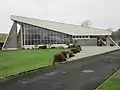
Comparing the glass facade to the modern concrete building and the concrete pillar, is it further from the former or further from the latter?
the concrete pillar

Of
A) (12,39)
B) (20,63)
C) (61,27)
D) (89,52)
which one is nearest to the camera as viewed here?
(20,63)

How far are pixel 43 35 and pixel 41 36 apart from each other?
68 cm

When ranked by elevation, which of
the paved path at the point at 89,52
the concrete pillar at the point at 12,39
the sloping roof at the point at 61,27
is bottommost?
the paved path at the point at 89,52

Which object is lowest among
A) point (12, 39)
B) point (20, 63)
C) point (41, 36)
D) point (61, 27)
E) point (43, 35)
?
point (20, 63)

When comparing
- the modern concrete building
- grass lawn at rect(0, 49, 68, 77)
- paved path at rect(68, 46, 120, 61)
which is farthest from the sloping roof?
grass lawn at rect(0, 49, 68, 77)

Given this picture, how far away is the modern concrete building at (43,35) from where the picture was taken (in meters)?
69.8

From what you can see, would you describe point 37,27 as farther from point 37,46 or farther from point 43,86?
point 43,86

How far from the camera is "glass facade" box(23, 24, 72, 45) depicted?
69.6 metres

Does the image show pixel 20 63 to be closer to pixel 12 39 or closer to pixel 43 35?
pixel 43 35

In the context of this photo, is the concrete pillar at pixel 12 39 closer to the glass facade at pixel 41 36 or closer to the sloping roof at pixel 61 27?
the sloping roof at pixel 61 27

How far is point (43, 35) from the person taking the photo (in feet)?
232

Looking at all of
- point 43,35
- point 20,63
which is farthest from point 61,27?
point 20,63

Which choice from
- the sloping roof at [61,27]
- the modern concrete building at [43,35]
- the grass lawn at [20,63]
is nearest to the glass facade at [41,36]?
the modern concrete building at [43,35]

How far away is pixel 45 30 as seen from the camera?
7119 cm
